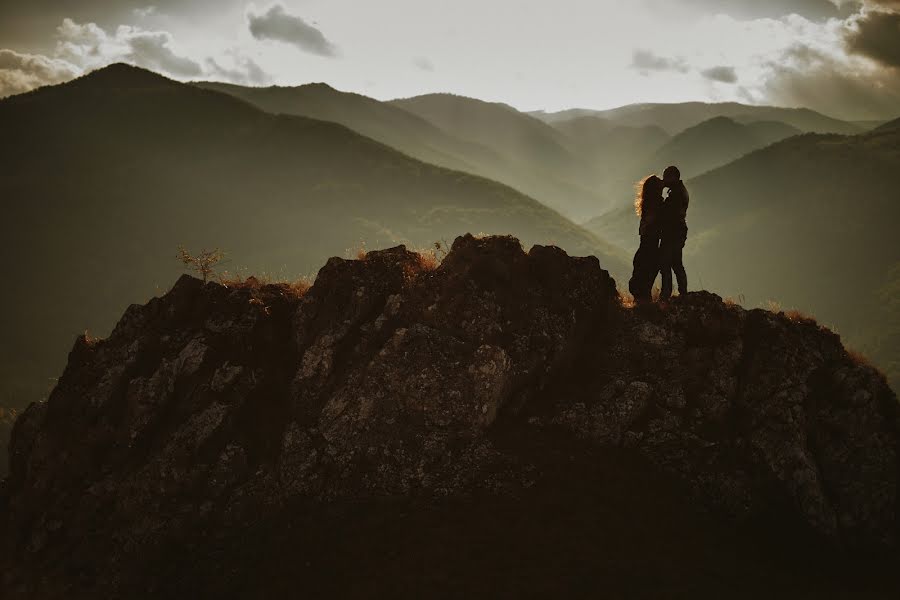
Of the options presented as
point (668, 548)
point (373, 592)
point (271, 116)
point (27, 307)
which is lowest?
point (27, 307)

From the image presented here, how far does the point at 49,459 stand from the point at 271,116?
207 m

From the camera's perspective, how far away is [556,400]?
11.6 metres

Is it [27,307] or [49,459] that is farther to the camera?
[27,307]

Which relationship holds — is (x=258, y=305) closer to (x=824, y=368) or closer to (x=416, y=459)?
(x=416, y=459)

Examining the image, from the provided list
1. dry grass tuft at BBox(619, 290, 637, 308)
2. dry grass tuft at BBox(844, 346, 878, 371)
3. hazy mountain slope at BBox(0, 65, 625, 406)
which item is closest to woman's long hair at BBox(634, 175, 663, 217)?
dry grass tuft at BBox(619, 290, 637, 308)

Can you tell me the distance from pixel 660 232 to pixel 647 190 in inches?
44.1

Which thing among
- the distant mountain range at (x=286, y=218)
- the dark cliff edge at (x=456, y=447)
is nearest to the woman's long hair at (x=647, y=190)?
the dark cliff edge at (x=456, y=447)

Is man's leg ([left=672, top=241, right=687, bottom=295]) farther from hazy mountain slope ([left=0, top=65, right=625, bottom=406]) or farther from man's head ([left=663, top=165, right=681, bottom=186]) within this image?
hazy mountain slope ([left=0, top=65, right=625, bottom=406])

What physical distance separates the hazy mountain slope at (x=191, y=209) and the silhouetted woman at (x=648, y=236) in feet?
400

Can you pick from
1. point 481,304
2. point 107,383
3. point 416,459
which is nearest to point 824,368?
point 481,304

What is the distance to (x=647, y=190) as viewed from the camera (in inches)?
545

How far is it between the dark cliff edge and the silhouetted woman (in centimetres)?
91

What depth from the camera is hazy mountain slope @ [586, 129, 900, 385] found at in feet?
480

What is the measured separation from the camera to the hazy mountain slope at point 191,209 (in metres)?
146
